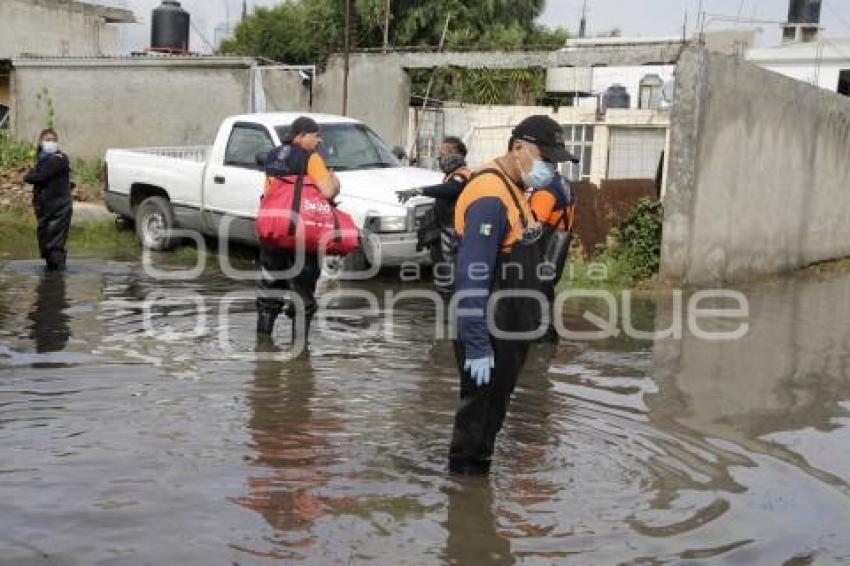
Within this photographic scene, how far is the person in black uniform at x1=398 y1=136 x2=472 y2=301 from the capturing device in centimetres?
932

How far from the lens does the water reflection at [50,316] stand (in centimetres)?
861

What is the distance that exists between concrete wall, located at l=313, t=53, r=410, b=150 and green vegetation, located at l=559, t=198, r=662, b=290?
5.64m

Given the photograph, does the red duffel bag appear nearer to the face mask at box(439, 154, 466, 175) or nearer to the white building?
the face mask at box(439, 154, 466, 175)

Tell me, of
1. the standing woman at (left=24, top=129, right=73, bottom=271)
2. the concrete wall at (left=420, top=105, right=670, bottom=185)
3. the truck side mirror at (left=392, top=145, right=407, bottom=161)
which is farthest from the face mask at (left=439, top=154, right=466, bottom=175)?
the concrete wall at (left=420, top=105, right=670, bottom=185)

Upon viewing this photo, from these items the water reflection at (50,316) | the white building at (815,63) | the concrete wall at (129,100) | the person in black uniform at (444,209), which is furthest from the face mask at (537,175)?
the white building at (815,63)

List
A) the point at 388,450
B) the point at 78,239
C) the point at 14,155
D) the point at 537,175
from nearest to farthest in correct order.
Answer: the point at 537,175 < the point at 388,450 < the point at 78,239 < the point at 14,155

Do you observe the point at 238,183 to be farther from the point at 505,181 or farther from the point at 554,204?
the point at 505,181

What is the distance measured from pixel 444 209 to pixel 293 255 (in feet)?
5.68

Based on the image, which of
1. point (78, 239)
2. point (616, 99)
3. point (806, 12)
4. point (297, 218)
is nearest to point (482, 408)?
point (297, 218)

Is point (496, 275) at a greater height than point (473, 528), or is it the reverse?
point (496, 275)

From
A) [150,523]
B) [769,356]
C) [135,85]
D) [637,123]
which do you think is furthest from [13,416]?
[135,85]

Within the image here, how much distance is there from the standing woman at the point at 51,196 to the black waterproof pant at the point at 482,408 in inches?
311

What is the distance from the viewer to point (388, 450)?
6094mm

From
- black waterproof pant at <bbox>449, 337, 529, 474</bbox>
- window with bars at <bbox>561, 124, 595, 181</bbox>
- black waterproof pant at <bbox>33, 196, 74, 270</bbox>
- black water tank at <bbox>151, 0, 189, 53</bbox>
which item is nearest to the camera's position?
black waterproof pant at <bbox>449, 337, 529, 474</bbox>
